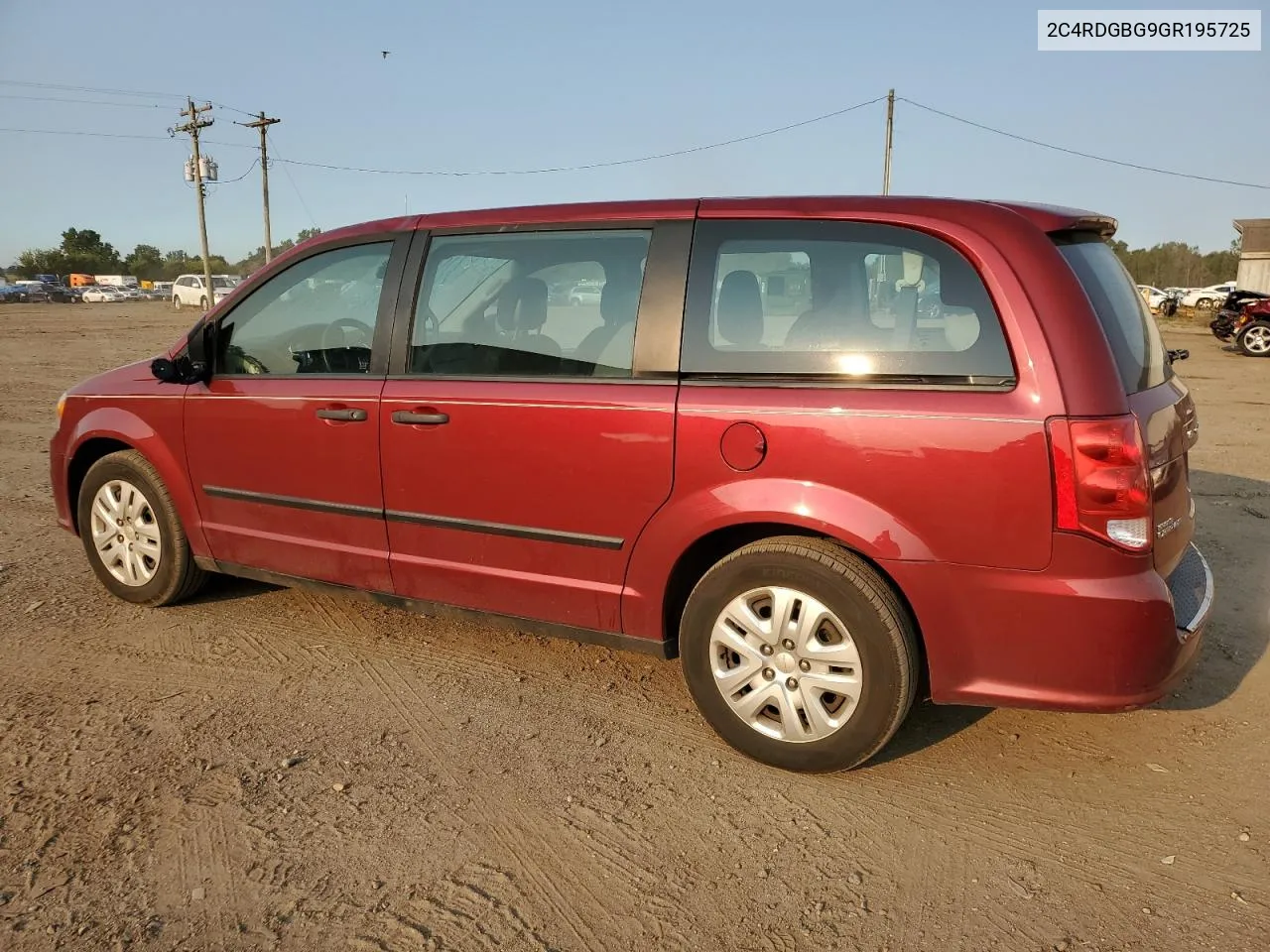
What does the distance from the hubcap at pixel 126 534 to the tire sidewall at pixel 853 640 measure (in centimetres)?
274

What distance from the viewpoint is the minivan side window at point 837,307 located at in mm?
2742

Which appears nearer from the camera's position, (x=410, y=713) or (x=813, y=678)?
(x=813, y=678)

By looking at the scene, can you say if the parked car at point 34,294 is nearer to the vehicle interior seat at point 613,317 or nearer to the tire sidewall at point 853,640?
the vehicle interior seat at point 613,317

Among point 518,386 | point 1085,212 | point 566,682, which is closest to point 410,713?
point 566,682

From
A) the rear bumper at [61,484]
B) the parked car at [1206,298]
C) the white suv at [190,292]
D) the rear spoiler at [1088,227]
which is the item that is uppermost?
the white suv at [190,292]

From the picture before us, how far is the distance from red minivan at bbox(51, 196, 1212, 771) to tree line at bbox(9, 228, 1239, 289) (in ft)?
208

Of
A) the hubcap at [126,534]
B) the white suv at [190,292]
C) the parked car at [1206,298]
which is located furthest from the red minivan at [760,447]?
the white suv at [190,292]

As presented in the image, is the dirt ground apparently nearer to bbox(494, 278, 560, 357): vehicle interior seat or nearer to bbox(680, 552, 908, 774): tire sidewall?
bbox(680, 552, 908, 774): tire sidewall

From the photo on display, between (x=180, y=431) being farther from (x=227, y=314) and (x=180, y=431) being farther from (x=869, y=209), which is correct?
(x=869, y=209)

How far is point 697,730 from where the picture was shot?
3322 millimetres

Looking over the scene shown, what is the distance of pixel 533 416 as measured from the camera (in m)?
3.30

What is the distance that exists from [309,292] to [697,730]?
2.46 metres

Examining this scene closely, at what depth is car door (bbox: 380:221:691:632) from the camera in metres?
3.17

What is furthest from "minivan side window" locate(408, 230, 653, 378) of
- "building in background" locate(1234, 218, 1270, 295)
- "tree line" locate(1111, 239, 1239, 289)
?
"tree line" locate(1111, 239, 1239, 289)
